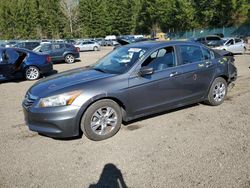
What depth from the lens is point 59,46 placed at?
68.1 ft

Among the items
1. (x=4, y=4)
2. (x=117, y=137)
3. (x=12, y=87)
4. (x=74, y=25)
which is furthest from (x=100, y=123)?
(x=4, y=4)

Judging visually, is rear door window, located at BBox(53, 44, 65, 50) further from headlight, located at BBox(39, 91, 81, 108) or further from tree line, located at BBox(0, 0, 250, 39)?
tree line, located at BBox(0, 0, 250, 39)

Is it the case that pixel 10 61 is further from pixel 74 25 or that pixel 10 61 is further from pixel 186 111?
pixel 74 25

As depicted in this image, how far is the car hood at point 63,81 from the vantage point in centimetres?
509

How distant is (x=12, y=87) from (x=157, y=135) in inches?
290

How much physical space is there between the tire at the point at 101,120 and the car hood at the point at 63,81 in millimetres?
507

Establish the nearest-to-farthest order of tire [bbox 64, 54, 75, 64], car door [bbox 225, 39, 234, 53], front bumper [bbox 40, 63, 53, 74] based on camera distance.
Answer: front bumper [bbox 40, 63, 53, 74]
tire [bbox 64, 54, 75, 64]
car door [bbox 225, 39, 234, 53]

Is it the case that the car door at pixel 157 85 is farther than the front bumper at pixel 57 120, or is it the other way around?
the car door at pixel 157 85

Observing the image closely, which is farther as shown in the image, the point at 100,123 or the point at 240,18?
the point at 240,18

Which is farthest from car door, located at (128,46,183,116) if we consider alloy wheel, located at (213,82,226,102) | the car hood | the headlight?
alloy wheel, located at (213,82,226,102)

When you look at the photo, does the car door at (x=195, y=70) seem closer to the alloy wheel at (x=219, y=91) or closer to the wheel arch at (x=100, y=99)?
the alloy wheel at (x=219, y=91)

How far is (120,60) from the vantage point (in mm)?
6012

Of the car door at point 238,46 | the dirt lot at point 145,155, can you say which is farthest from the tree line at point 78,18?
the dirt lot at point 145,155

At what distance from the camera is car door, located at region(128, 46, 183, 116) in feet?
17.9
